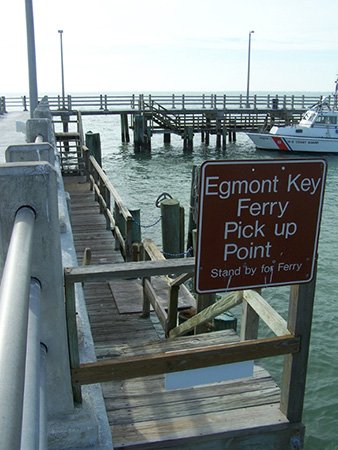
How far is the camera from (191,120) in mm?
36188

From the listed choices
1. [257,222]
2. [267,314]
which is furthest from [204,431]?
[257,222]

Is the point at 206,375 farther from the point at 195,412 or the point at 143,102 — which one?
the point at 143,102

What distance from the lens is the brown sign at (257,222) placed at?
2258 millimetres

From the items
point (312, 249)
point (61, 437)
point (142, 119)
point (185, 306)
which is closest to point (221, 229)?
point (312, 249)

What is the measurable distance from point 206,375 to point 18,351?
196cm

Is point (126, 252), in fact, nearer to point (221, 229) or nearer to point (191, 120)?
point (221, 229)

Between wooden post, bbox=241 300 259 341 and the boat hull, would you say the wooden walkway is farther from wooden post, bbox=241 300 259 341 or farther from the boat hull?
the boat hull

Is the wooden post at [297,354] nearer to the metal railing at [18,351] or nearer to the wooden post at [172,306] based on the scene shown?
the metal railing at [18,351]

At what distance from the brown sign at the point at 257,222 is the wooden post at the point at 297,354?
16 cm

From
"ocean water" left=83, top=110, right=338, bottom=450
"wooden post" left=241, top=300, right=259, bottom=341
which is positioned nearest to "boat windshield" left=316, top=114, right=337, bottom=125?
"ocean water" left=83, top=110, right=338, bottom=450

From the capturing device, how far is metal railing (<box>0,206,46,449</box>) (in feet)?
2.26

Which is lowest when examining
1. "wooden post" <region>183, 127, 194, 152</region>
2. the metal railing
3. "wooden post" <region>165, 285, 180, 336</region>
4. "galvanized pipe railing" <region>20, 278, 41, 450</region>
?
"wooden post" <region>183, 127, 194, 152</region>

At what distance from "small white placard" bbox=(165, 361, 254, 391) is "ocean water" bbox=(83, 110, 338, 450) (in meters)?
4.01

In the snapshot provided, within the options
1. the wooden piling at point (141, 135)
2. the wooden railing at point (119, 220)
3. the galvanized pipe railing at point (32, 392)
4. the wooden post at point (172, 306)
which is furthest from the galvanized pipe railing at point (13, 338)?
the wooden piling at point (141, 135)
